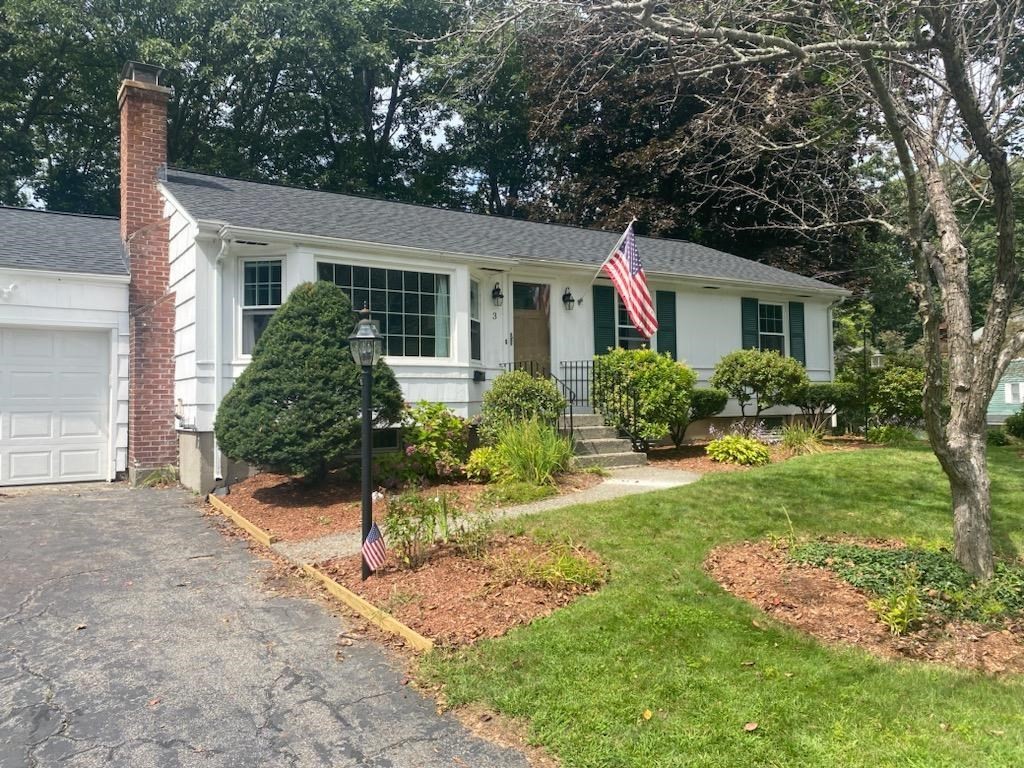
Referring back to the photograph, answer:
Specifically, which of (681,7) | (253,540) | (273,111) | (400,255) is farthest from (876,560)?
(273,111)

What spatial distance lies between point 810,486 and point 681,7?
17.0 feet

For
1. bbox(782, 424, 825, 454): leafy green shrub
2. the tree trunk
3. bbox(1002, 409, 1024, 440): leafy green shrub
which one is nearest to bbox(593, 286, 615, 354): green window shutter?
bbox(782, 424, 825, 454): leafy green shrub

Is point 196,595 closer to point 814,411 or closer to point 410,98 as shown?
point 814,411

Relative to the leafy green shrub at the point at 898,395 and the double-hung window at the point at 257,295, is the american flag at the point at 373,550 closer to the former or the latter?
the double-hung window at the point at 257,295

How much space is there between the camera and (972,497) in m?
4.79

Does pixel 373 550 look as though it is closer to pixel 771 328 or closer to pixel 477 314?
pixel 477 314

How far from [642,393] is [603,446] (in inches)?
41.6

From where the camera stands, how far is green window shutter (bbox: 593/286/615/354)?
13.2 meters

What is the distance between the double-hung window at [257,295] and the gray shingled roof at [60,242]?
2216 mm

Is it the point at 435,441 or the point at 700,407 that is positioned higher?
the point at 700,407

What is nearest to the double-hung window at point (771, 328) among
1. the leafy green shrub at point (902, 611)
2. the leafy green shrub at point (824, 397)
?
the leafy green shrub at point (824, 397)

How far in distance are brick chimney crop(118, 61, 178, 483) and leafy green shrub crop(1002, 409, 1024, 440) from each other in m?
14.2

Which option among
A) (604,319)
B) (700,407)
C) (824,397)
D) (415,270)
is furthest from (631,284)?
(824,397)

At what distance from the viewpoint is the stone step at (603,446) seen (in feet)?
33.7
